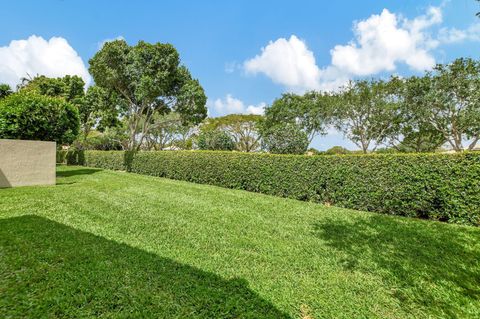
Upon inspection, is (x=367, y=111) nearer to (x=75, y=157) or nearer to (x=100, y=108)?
(x=100, y=108)

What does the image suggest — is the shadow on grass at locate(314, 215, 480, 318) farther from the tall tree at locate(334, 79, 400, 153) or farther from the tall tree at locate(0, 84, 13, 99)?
the tall tree at locate(0, 84, 13, 99)

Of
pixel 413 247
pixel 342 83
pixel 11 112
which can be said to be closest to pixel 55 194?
pixel 11 112

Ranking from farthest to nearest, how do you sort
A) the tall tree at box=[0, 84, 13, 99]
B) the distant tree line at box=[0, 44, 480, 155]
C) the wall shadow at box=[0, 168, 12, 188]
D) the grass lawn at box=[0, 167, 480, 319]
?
the tall tree at box=[0, 84, 13, 99]
the distant tree line at box=[0, 44, 480, 155]
the wall shadow at box=[0, 168, 12, 188]
the grass lawn at box=[0, 167, 480, 319]

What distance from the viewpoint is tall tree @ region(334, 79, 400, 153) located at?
71.4 feet

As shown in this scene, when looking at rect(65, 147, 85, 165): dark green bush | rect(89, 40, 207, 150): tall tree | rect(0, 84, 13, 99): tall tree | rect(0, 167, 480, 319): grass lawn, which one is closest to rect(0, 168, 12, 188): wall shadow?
rect(0, 167, 480, 319): grass lawn

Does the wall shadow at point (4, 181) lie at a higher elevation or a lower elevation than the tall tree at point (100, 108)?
lower

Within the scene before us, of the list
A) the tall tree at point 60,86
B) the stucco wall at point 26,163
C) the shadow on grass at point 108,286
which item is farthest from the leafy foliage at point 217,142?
the shadow on grass at point 108,286

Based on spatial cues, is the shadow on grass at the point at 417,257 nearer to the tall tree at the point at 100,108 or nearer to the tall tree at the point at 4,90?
the tall tree at the point at 100,108

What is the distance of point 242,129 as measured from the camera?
1299 inches

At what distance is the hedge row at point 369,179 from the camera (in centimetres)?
566

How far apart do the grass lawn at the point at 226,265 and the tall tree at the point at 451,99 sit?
61.8ft

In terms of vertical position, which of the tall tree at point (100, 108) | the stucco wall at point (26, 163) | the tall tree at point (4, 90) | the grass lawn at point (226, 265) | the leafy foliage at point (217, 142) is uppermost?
the tall tree at point (4, 90)

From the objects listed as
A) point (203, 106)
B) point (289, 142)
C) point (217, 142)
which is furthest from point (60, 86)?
point (289, 142)

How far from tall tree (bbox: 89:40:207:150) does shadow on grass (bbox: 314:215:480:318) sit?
Result: 13008 mm
